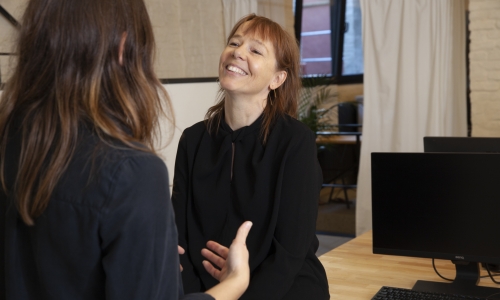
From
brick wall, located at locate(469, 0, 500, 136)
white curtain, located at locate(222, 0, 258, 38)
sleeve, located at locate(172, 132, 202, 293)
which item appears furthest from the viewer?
white curtain, located at locate(222, 0, 258, 38)

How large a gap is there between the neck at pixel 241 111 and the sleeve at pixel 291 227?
0.70ft

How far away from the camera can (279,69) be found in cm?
207

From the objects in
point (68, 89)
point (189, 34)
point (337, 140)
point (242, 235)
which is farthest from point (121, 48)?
point (337, 140)

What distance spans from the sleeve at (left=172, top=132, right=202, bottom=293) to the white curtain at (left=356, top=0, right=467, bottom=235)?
3.04m

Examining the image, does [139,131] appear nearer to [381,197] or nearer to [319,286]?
[319,286]

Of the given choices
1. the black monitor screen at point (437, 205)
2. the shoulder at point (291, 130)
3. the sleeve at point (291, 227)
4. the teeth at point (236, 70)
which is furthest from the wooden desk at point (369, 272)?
the teeth at point (236, 70)

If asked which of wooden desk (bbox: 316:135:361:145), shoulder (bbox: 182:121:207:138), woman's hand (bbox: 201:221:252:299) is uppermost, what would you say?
shoulder (bbox: 182:121:207:138)

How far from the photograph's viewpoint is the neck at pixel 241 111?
77.6 inches

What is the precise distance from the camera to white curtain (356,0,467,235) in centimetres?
455

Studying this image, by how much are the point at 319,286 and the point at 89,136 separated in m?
1.12

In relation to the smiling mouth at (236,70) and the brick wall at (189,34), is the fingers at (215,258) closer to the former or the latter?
the smiling mouth at (236,70)

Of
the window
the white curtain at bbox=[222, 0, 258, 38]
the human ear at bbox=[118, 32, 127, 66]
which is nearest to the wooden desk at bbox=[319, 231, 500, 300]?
the human ear at bbox=[118, 32, 127, 66]

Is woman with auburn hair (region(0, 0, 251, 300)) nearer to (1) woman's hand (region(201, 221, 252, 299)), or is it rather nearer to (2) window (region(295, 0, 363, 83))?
(1) woman's hand (region(201, 221, 252, 299))

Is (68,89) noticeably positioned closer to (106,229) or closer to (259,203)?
(106,229)
